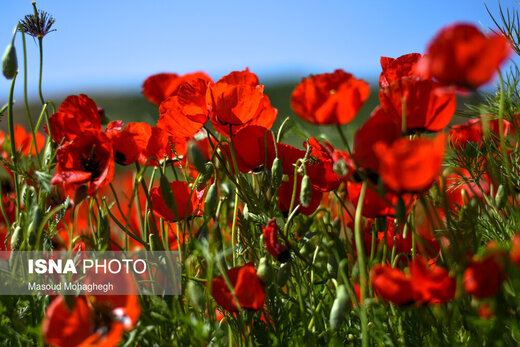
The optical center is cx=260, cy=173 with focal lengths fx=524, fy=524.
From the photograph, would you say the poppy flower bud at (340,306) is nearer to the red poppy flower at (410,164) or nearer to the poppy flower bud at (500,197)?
the red poppy flower at (410,164)

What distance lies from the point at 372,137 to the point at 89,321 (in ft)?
1.52

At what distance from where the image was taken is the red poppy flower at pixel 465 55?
0.59 m

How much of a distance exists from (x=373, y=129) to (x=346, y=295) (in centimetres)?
26

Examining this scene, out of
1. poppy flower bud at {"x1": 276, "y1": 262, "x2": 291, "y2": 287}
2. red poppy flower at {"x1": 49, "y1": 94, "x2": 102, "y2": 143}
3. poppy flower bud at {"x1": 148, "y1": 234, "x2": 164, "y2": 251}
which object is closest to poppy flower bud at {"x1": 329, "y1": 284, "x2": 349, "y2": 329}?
poppy flower bud at {"x1": 276, "y1": 262, "x2": 291, "y2": 287}

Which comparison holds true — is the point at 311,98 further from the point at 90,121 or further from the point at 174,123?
the point at 90,121

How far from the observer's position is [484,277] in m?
0.55

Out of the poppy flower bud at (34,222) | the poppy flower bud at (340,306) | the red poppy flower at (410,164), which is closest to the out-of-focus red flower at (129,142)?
the poppy flower bud at (34,222)

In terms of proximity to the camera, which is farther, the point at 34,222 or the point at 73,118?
the point at 73,118

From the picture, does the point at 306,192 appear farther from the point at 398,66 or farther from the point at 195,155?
the point at 398,66

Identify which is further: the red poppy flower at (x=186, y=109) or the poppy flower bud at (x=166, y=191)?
the red poppy flower at (x=186, y=109)

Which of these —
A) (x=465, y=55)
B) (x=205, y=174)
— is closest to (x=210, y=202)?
(x=205, y=174)

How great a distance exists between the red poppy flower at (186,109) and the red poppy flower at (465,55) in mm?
588

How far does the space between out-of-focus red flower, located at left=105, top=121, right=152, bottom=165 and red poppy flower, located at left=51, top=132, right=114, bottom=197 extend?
42mm

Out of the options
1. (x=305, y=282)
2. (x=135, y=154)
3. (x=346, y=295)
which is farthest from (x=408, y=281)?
(x=135, y=154)
